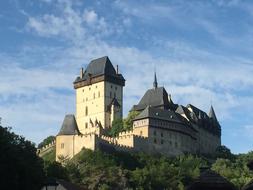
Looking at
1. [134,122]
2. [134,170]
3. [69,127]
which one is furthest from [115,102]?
[134,170]

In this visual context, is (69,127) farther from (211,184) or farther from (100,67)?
(211,184)

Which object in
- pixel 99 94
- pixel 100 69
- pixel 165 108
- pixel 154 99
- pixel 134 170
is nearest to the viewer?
pixel 134 170

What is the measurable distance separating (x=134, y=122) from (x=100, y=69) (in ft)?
67.4

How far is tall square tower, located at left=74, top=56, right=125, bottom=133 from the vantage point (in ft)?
491

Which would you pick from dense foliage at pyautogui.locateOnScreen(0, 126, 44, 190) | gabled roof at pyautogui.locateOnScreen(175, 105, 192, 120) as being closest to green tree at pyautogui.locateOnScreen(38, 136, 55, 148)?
gabled roof at pyautogui.locateOnScreen(175, 105, 192, 120)

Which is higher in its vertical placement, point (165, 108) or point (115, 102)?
point (115, 102)

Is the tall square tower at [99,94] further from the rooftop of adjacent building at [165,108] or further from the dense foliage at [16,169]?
the dense foliage at [16,169]

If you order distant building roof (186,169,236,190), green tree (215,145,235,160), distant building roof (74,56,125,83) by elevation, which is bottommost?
distant building roof (186,169,236,190)

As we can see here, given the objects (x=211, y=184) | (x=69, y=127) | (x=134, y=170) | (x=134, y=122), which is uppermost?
(x=134, y=122)

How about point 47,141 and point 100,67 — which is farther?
point 47,141

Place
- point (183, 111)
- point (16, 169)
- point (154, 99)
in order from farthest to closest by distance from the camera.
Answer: point (183, 111), point (154, 99), point (16, 169)

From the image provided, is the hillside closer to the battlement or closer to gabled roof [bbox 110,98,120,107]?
the battlement

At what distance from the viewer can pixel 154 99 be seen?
151375mm

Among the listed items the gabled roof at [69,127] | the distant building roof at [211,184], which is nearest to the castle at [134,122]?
the gabled roof at [69,127]
